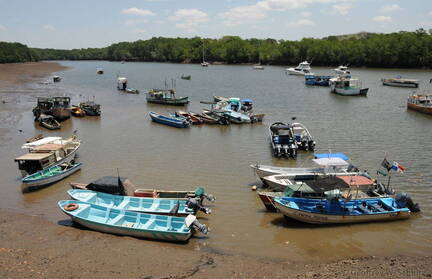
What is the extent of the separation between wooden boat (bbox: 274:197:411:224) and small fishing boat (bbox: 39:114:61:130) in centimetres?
3054

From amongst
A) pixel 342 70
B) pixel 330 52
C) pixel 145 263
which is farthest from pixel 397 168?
pixel 330 52

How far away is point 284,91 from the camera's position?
70.4 meters

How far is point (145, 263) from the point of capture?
46.5 feet

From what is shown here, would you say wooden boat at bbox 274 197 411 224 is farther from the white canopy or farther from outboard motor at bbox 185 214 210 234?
outboard motor at bbox 185 214 210 234

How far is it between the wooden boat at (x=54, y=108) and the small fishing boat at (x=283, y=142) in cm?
2630

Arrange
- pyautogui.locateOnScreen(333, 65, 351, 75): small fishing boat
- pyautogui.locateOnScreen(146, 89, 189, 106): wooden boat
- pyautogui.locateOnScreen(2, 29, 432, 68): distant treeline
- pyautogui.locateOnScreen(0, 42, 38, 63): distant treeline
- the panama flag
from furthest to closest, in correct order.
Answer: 1. pyautogui.locateOnScreen(0, 42, 38, 63): distant treeline
2. pyautogui.locateOnScreen(2, 29, 432, 68): distant treeline
3. pyautogui.locateOnScreen(333, 65, 351, 75): small fishing boat
4. pyautogui.locateOnScreen(146, 89, 189, 106): wooden boat
5. the panama flag

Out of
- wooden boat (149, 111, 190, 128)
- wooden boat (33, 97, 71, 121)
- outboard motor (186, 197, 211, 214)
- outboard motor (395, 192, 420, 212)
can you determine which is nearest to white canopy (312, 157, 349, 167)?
outboard motor (395, 192, 420, 212)

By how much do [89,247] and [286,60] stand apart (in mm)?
150527

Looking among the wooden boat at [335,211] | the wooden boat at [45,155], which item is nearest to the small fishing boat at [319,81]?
the wooden boat at [45,155]

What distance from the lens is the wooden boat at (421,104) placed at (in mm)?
46441

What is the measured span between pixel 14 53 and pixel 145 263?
164m

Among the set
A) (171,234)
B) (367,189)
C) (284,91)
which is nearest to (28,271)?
(171,234)

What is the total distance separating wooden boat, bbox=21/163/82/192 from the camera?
72.1 feet

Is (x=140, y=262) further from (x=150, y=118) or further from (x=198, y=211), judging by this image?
(x=150, y=118)
